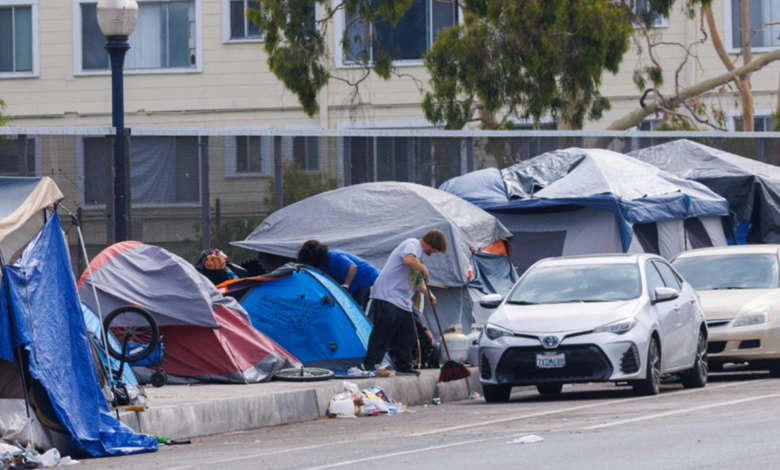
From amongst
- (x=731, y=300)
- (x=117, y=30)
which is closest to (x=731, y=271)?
(x=731, y=300)

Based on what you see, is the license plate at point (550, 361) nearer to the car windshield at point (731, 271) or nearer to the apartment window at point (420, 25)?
the car windshield at point (731, 271)

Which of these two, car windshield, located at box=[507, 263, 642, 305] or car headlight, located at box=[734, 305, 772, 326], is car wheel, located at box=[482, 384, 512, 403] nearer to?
car windshield, located at box=[507, 263, 642, 305]

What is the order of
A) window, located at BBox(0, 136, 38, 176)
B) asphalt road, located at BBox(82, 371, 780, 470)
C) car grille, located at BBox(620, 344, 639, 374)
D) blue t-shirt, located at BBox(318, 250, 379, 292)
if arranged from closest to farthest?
asphalt road, located at BBox(82, 371, 780, 470) → car grille, located at BBox(620, 344, 639, 374) → blue t-shirt, located at BBox(318, 250, 379, 292) → window, located at BBox(0, 136, 38, 176)

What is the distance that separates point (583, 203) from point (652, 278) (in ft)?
19.8

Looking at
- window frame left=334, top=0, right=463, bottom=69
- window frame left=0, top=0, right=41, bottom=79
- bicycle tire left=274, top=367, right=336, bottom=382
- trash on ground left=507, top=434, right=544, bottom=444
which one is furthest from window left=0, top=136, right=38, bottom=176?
window frame left=0, top=0, right=41, bottom=79

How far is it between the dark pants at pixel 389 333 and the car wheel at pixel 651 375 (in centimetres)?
259

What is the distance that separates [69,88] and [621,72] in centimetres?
1366

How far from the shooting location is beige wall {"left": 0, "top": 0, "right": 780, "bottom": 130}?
35.4m

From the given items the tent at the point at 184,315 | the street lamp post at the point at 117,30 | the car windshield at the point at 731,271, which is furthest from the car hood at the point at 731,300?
the street lamp post at the point at 117,30

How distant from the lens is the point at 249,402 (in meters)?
13.1

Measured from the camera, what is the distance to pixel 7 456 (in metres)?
10.1

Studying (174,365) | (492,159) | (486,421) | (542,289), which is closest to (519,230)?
(492,159)

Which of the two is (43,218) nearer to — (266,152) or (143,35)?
(266,152)

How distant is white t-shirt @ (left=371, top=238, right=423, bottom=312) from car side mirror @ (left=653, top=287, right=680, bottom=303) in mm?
2577
